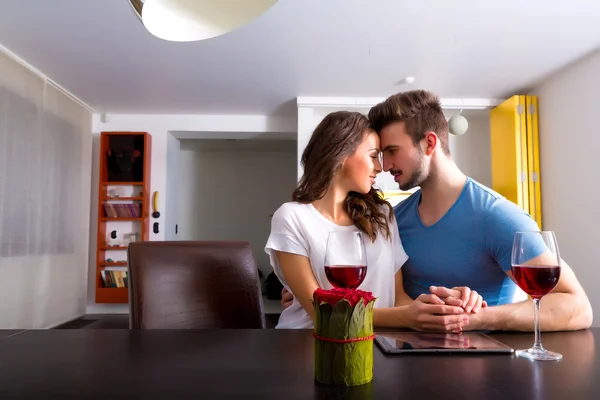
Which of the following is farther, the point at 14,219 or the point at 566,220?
the point at 566,220

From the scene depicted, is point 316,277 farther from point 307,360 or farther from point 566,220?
point 566,220

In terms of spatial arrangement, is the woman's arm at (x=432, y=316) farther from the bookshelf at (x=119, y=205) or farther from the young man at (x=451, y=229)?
the bookshelf at (x=119, y=205)

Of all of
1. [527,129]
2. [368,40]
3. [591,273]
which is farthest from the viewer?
[527,129]

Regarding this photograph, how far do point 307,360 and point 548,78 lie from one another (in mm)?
5252

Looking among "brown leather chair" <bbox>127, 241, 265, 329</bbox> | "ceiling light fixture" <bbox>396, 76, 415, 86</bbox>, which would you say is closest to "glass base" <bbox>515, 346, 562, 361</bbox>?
"brown leather chair" <bbox>127, 241, 265, 329</bbox>

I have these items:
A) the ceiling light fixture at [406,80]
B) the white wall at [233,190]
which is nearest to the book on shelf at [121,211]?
the white wall at [233,190]

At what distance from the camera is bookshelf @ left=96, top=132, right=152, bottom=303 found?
19.6 ft

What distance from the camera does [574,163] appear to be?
4641mm

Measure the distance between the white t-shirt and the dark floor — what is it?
12.2 ft

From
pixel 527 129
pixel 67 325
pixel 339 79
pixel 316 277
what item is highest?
pixel 339 79

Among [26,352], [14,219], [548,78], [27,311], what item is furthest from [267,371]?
[548,78]

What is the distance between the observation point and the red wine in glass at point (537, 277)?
2.74 ft

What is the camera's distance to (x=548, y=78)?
501cm

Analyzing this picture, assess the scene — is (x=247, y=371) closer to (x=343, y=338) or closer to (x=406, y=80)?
(x=343, y=338)
